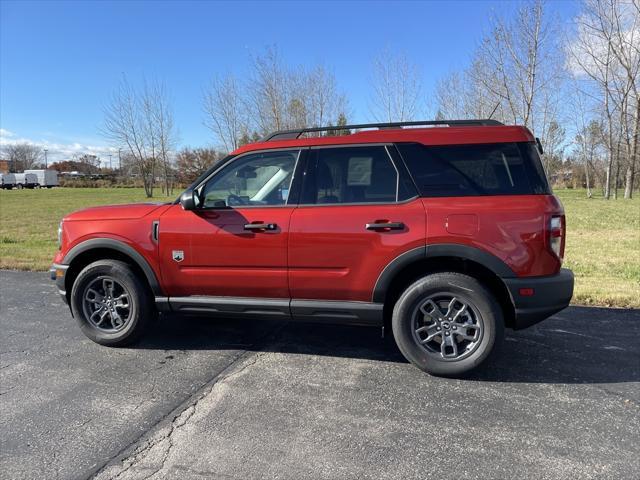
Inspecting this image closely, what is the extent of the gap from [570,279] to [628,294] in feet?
10.2

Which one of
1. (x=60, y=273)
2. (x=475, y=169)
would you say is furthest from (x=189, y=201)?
(x=475, y=169)

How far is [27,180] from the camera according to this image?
74.7 m

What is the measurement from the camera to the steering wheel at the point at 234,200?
4.04 meters

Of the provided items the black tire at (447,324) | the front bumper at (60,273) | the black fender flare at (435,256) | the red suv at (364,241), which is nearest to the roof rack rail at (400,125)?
the red suv at (364,241)

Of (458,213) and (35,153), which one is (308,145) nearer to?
(458,213)

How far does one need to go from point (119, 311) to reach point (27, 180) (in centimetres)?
8500

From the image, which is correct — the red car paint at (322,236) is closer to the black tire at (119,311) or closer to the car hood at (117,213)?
the car hood at (117,213)

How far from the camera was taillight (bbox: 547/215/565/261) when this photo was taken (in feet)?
11.1

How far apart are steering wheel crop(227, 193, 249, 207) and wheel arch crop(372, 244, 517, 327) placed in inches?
55.9

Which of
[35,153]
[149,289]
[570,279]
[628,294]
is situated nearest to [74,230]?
[149,289]

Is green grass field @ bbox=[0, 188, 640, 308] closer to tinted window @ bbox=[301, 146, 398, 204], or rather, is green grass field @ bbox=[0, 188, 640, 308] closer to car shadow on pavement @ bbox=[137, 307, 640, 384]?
car shadow on pavement @ bbox=[137, 307, 640, 384]

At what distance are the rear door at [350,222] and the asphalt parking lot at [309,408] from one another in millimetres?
757

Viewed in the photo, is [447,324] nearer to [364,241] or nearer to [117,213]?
[364,241]

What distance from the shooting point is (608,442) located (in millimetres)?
2727
